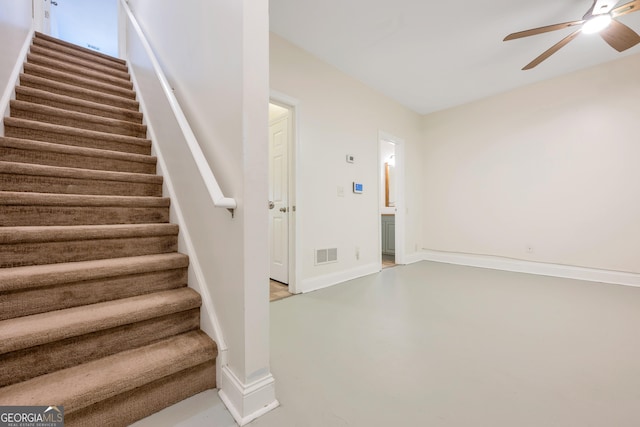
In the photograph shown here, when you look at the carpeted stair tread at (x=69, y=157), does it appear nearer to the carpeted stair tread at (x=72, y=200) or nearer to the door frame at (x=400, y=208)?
the carpeted stair tread at (x=72, y=200)

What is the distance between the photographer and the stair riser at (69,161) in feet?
5.35

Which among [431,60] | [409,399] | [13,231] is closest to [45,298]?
[13,231]

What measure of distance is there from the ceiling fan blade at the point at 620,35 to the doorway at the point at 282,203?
2835mm

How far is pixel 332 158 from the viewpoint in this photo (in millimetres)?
3189

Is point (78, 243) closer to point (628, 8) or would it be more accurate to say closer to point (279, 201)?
point (279, 201)

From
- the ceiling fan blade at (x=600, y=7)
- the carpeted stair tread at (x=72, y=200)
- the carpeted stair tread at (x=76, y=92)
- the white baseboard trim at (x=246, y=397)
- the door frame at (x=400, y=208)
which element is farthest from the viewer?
the door frame at (x=400, y=208)

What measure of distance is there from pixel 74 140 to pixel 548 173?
536cm

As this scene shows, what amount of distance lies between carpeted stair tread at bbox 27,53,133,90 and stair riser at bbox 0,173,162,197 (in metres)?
1.79

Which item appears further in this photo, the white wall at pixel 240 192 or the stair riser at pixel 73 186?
the stair riser at pixel 73 186

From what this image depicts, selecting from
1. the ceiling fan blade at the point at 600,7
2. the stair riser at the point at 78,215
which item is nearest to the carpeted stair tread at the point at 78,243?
the stair riser at the point at 78,215

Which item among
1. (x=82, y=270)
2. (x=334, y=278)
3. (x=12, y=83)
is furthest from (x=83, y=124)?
(x=334, y=278)

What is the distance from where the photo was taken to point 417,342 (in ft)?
5.62

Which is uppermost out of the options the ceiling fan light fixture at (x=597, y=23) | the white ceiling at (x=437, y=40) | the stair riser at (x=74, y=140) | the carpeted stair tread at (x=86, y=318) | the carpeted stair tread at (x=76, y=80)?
the white ceiling at (x=437, y=40)

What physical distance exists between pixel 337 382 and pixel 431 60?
3.50m
